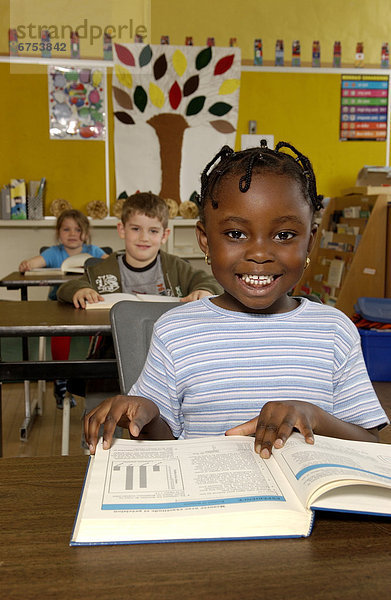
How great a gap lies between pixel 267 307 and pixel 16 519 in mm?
555

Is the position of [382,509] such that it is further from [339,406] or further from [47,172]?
[47,172]

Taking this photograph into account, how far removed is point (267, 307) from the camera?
3.37 feet

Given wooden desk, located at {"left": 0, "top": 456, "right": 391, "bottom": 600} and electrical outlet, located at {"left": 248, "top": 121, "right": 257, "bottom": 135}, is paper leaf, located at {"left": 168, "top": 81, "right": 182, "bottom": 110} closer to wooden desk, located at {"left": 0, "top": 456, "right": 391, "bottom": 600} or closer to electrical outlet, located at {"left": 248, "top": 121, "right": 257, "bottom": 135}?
electrical outlet, located at {"left": 248, "top": 121, "right": 257, "bottom": 135}

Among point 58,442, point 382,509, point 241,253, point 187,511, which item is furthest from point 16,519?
point 58,442

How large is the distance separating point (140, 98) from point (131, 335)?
4.51m

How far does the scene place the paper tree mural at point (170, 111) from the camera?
214 inches

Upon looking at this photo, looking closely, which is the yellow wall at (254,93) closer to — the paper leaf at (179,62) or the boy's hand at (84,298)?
the paper leaf at (179,62)

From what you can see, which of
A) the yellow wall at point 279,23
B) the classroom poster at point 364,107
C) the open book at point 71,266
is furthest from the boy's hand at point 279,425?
the classroom poster at point 364,107

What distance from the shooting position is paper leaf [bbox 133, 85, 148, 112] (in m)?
5.43

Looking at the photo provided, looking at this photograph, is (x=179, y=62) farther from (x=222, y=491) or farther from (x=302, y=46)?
(x=222, y=491)

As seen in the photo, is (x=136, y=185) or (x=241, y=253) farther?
(x=136, y=185)

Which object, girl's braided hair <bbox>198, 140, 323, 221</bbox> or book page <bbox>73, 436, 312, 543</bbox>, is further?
girl's braided hair <bbox>198, 140, 323, 221</bbox>

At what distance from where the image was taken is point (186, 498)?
23.0 inches

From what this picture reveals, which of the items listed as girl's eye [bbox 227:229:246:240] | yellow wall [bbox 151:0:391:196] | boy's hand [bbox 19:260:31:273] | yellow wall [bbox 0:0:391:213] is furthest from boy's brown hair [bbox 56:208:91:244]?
girl's eye [bbox 227:229:246:240]
